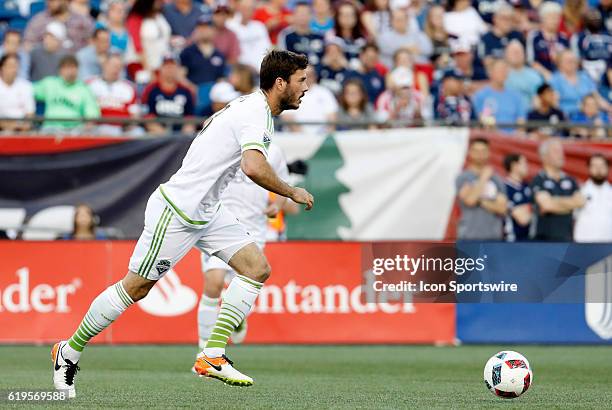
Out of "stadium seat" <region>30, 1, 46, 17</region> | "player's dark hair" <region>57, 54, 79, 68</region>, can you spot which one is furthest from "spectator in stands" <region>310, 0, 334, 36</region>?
"player's dark hair" <region>57, 54, 79, 68</region>

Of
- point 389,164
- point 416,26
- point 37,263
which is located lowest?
point 37,263

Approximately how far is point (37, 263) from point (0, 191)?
1.50 metres

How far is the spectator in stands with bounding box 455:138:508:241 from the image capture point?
56.3 ft

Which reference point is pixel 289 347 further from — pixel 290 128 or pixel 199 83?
pixel 199 83

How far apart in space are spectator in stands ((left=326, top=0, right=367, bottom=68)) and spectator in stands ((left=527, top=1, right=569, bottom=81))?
3119 millimetres

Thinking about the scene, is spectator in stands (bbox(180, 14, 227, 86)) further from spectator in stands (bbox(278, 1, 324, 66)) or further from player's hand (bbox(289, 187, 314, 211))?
player's hand (bbox(289, 187, 314, 211))

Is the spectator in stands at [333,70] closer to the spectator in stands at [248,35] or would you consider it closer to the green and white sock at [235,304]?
the spectator in stands at [248,35]

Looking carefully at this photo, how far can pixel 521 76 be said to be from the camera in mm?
20578

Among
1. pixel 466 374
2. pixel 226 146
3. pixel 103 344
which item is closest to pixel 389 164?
pixel 103 344

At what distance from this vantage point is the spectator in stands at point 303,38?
1961 cm

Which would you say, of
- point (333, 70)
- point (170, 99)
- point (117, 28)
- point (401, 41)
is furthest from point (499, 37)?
point (117, 28)

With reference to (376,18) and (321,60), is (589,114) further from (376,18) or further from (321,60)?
(321,60)

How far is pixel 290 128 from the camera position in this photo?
59.8 feet

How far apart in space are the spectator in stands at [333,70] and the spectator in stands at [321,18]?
57.0 inches
